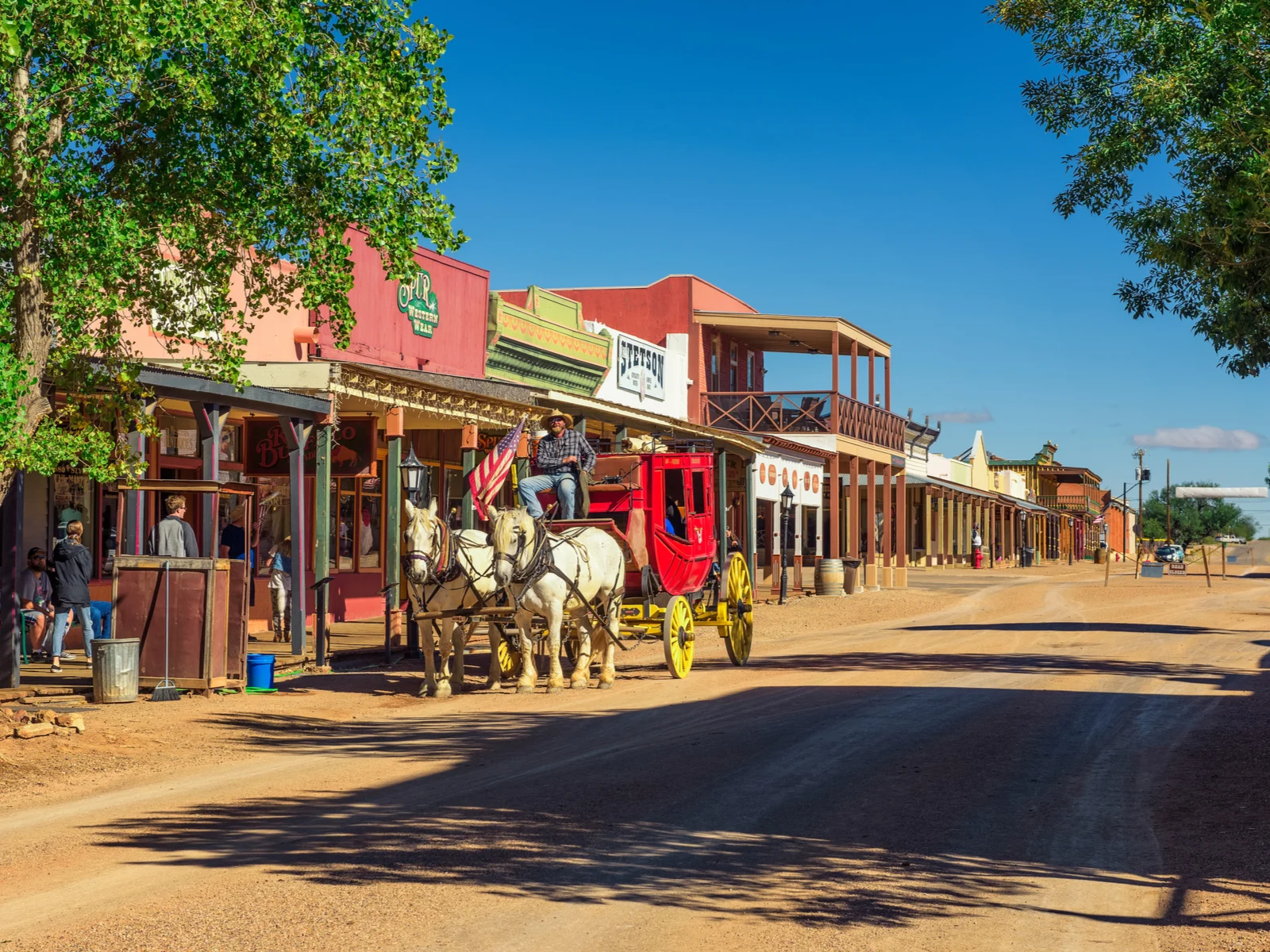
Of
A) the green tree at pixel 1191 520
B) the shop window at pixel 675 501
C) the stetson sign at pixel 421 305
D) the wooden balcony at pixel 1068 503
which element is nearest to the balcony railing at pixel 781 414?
the stetson sign at pixel 421 305

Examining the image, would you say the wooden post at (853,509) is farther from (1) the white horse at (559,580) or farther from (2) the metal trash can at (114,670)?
(2) the metal trash can at (114,670)

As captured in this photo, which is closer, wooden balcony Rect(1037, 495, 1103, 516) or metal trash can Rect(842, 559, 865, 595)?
metal trash can Rect(842, 559, 865, 595)

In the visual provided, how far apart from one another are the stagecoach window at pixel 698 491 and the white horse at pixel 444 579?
300 cm

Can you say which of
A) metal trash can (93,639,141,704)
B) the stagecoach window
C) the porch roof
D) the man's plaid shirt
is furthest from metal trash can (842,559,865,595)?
metal trash can (93,639,141,704)

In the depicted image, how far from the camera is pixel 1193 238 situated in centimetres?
1233

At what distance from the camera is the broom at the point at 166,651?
13.5m

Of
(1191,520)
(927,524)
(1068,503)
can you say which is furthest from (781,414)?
(1191,520)

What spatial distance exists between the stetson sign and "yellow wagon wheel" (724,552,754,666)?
26.8 ft

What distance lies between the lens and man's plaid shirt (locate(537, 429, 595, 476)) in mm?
14820

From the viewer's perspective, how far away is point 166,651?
1374cm

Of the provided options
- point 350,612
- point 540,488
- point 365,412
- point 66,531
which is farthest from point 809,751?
point 350,612

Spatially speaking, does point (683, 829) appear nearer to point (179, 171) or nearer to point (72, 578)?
point (179, 171)

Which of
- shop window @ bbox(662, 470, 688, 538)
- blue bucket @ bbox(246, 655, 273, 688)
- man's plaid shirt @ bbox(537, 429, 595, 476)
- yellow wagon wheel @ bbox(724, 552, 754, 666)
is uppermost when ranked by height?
man's plaid shirt @ bbox(537, 429, 595, 476)

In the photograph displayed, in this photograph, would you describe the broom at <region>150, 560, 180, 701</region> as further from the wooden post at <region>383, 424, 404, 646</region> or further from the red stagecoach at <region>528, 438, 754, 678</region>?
the red stagecoach at <region>528, 438, 754, 678</region>
